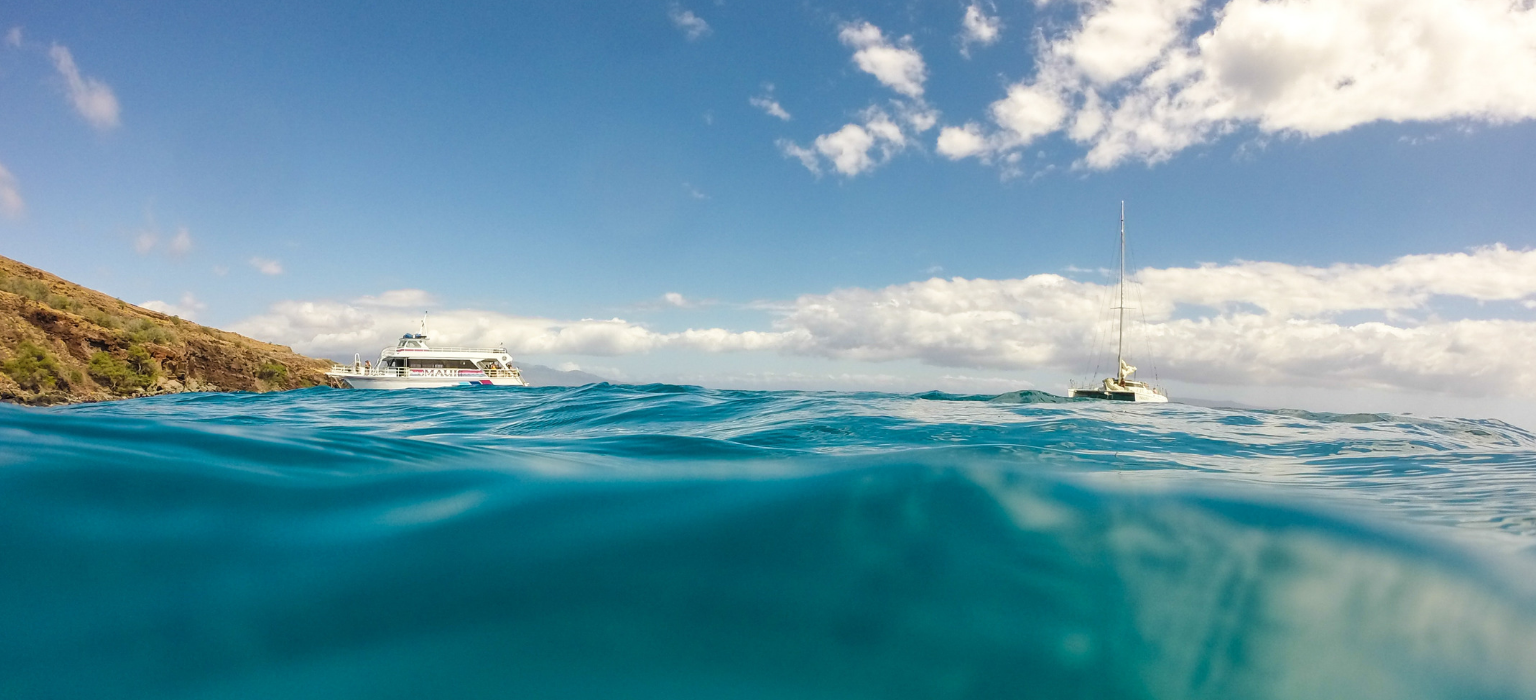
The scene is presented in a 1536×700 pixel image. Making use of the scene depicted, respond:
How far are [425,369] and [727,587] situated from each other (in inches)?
2416

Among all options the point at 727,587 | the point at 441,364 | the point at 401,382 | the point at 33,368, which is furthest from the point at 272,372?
the point at 727,587

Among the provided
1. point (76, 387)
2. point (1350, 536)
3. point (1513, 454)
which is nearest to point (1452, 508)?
point (1350, 536)

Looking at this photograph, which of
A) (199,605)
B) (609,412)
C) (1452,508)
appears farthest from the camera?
(609,412)

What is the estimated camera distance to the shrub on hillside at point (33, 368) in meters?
36.0

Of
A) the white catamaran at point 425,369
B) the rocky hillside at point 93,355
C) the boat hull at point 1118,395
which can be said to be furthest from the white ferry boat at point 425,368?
the boat hull at point 1118,395

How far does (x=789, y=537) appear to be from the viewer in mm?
2488

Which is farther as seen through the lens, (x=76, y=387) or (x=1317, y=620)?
(x=76, y=387)

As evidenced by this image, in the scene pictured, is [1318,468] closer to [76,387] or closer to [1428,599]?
[1428,599]

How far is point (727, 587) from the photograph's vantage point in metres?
2.19

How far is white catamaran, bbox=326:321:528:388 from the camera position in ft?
174

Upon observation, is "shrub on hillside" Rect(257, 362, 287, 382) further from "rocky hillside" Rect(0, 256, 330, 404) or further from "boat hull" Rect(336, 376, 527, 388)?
"boat hull" Rect(336, 376, 527, 388)

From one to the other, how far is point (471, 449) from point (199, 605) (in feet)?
10.8

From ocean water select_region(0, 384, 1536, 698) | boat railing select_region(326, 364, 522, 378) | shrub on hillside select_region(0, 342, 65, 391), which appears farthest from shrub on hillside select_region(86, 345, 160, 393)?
ocean water select_region(0, 384, 1536, 698)

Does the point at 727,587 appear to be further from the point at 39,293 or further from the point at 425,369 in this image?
the point at 39,293
